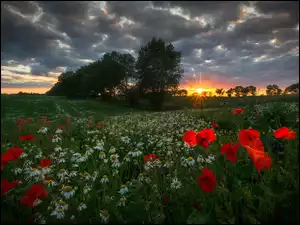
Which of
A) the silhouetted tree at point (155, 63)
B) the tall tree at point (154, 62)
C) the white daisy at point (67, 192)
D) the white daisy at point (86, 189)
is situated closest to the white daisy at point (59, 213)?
the white daisy at point (67, 192)

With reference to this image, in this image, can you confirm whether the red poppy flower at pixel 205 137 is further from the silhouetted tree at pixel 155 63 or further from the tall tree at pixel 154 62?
the tall tree at pixel 154 62

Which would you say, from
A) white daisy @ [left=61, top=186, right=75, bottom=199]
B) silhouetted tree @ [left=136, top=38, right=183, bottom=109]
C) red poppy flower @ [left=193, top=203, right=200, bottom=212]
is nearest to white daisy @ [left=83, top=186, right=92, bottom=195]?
white daisy @ [left=61, top=186, right=75, bottom=199]

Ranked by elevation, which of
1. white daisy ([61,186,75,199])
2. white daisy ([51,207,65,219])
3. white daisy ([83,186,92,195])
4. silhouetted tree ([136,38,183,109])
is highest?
silhouetted tree ([136,38,183,109])

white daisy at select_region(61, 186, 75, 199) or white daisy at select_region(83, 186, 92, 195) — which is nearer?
white daisy at select_region(61, 186, 75, 199)

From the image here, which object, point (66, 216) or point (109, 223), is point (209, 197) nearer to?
point (109, 223)

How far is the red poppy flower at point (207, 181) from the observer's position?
5.92ft

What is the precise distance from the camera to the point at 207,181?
1840 mm

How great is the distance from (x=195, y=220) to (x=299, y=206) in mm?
732

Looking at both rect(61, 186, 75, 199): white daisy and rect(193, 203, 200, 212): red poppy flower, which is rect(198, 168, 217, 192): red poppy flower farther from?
rect(61, 186, 75, 199): white daisy

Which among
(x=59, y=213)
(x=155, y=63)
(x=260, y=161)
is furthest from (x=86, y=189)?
(x=155, y=63)

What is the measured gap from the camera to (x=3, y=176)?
2033 mm

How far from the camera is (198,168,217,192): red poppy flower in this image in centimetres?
180

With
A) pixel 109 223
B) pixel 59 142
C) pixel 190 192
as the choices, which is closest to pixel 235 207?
pixel 190 192

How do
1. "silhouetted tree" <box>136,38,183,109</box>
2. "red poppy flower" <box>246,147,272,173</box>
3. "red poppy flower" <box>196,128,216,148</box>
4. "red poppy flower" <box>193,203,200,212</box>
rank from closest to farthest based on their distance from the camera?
"red poppy flower" <box>246,147,272,173</box>
"red poppy flower" <box>193,203,200,212</box>
"red poppy flower" <box>196,128,216,148</box>
"silhouetted tree" <box>136,38,183,109</box>
